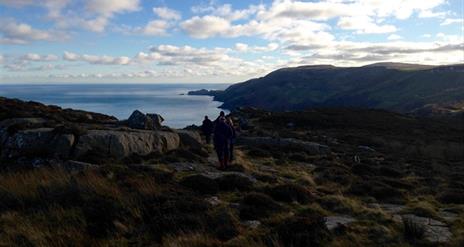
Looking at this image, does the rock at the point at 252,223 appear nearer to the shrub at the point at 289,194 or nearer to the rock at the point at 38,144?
the shrub at the point at 289,194

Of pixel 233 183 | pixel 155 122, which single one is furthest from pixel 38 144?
pixel 155 122

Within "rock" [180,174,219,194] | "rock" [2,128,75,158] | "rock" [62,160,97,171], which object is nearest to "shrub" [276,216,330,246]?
"rock" [180,174,219,194]

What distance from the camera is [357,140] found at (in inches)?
1574

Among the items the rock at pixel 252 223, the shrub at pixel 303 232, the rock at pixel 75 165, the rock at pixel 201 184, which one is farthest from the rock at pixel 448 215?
the rock at pixel 75 165

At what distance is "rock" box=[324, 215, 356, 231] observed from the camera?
→ 8.50 meters

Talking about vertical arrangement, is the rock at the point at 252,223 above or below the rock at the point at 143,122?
below

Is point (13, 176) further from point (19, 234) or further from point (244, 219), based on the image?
point (244, 219)

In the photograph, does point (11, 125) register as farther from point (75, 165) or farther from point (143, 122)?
point (143, 122)

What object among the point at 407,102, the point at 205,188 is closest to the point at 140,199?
the point at 205,188

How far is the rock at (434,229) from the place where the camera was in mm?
8009

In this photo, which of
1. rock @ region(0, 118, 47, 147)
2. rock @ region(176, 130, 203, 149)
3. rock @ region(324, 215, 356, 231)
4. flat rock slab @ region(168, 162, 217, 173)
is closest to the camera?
rock @ region(324, 215, 356, 231)

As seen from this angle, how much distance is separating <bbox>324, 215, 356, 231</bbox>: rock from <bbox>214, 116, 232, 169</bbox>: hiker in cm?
686

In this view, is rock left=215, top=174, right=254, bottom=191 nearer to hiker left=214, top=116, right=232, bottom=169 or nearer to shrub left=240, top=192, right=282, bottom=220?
shrub left=240, top=192, right=282, bottom=220

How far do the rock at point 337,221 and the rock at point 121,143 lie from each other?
9113mm
